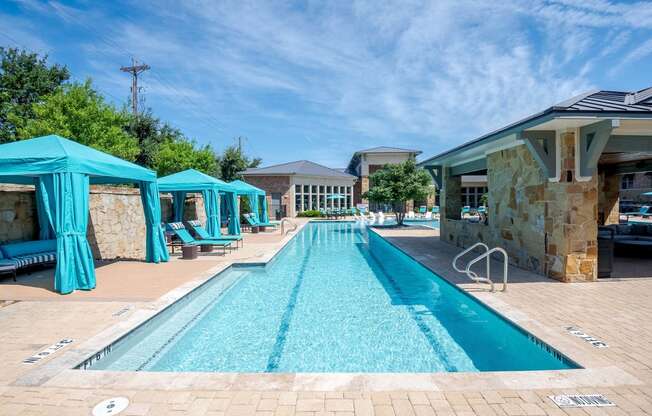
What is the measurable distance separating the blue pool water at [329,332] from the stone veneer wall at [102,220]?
4037 millimetres

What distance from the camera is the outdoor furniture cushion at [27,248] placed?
22.7 ft

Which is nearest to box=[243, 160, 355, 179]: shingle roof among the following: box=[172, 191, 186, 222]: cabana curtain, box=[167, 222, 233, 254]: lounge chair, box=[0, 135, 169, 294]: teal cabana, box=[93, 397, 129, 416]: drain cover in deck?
box=[172, 191, 186, 222]: cabana curtain

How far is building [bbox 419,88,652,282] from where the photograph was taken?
5.73m

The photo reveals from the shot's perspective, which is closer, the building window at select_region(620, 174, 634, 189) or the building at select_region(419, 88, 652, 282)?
the building at select_region(419, 88, 652, 282)

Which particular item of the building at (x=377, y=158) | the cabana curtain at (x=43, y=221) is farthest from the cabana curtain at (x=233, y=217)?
the building at (x=377, y=158)

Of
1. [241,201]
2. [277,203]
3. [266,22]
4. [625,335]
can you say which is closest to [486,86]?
[266,22]

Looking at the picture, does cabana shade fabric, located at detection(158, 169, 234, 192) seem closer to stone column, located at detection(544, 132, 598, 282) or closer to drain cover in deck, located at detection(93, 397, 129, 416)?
drain cover in deck, located at detection(93, 397, 129, 416)

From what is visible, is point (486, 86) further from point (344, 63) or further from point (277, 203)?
point (277, 203)

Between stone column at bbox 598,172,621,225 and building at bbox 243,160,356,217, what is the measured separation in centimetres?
1829

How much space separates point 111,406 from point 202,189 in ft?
31.1

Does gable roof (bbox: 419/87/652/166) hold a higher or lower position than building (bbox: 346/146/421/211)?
lower

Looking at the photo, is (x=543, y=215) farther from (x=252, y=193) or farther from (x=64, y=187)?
(x=252, y=193)

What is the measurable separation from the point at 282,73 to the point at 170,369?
45.5 feet

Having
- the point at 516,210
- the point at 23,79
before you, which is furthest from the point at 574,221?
the point at 23,79
